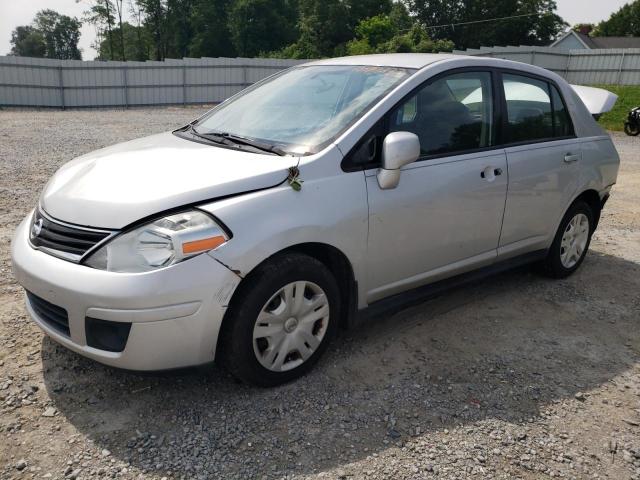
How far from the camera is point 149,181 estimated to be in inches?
109

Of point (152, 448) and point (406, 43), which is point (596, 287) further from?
point (406, 43)

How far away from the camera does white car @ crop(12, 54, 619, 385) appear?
2.54 meters

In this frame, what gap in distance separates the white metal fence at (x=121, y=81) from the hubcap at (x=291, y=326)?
21.3 metres

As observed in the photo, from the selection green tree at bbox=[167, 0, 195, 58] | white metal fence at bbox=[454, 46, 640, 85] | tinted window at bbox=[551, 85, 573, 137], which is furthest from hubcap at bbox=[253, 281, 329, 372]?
green tree at bbox=[167, 0, 195, 58]

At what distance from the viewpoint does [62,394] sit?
2.87 metres

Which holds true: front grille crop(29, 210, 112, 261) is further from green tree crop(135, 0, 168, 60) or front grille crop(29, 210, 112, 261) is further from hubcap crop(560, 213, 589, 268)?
green tree crop(135, 0, 168, 60)

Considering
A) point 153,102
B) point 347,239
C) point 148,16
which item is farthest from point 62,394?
point 148,16

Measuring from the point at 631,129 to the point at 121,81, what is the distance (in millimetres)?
18060

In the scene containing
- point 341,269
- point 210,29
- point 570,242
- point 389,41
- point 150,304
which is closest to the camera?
point 150,304

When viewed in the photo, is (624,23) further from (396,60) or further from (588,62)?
(396,60)

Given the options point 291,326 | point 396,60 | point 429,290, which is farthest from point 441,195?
point 291,326

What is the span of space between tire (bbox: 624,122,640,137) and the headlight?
17369 mm

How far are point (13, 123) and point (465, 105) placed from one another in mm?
14501

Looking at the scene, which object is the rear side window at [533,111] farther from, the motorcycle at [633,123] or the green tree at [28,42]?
the green tree at [28,42]
